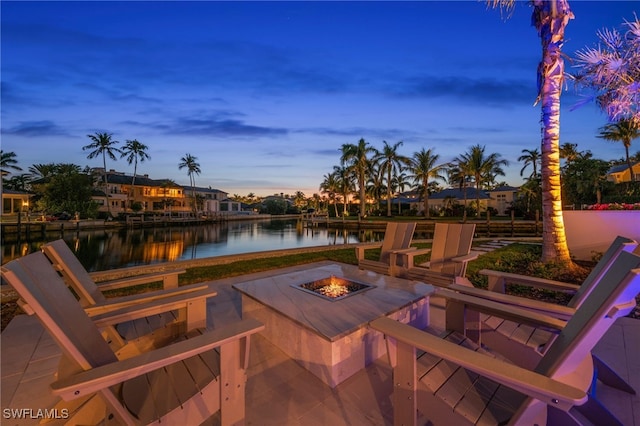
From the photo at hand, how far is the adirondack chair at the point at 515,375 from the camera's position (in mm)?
1167

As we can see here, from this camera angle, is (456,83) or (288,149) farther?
(288,149)

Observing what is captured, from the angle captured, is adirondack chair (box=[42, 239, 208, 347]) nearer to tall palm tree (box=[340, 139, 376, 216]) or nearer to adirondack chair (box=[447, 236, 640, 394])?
adirondack chair (box=[447, 236, 640, 394])

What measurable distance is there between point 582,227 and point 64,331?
1019 cm

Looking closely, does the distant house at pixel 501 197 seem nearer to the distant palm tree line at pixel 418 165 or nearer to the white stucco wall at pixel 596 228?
the distant palm tree line at pixel 418 165

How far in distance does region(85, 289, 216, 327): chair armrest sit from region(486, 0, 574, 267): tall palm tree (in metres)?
6.80

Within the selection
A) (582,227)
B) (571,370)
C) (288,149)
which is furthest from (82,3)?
(288,149)

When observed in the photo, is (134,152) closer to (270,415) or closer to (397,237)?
(397,237)

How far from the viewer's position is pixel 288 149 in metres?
40.9

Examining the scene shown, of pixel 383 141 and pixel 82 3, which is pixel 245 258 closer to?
pixel 82 3

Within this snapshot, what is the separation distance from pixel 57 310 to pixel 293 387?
1.72 metres

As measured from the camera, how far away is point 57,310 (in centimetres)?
136

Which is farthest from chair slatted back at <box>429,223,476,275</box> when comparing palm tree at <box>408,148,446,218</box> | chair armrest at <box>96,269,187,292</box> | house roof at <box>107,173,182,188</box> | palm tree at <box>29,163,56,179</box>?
palm tree at <box>29,163,56,179</box>

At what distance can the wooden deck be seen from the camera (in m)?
1.95

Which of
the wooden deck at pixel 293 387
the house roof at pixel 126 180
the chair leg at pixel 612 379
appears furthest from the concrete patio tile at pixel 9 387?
the house roof at pixel 126 180
